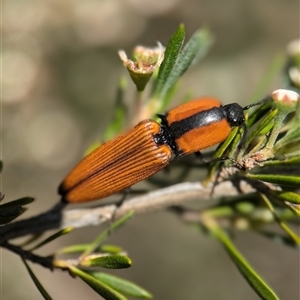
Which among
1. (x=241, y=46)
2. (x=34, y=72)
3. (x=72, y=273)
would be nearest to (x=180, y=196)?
(x=72, y=273)

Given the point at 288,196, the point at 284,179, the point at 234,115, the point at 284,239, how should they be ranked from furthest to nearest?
the point at 284,239 → the point at 234,115 → the point at 288,196 → the point at 284,179

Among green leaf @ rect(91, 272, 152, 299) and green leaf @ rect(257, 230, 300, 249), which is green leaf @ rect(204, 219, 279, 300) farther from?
green leaf @ rect(91, 272, 152, 299)

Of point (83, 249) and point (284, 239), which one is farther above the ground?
point (83, 249)

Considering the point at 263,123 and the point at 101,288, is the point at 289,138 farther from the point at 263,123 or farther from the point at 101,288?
the point at 101,288

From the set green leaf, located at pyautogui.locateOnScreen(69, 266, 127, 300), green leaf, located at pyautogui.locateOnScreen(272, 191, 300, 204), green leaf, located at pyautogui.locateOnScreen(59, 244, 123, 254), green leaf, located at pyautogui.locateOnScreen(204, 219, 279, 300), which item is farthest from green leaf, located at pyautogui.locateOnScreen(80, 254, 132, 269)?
green leaf, located at pyautogui.locateOnScreen(272, 191, 300, 204)

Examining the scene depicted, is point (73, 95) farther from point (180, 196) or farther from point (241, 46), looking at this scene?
point (180, 196)

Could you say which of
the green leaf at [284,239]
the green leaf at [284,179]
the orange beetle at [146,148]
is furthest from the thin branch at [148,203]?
the green leaf at [284,239]

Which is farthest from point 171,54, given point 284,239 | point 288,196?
point 284,239

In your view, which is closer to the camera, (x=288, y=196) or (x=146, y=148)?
(x=288, y=196)
